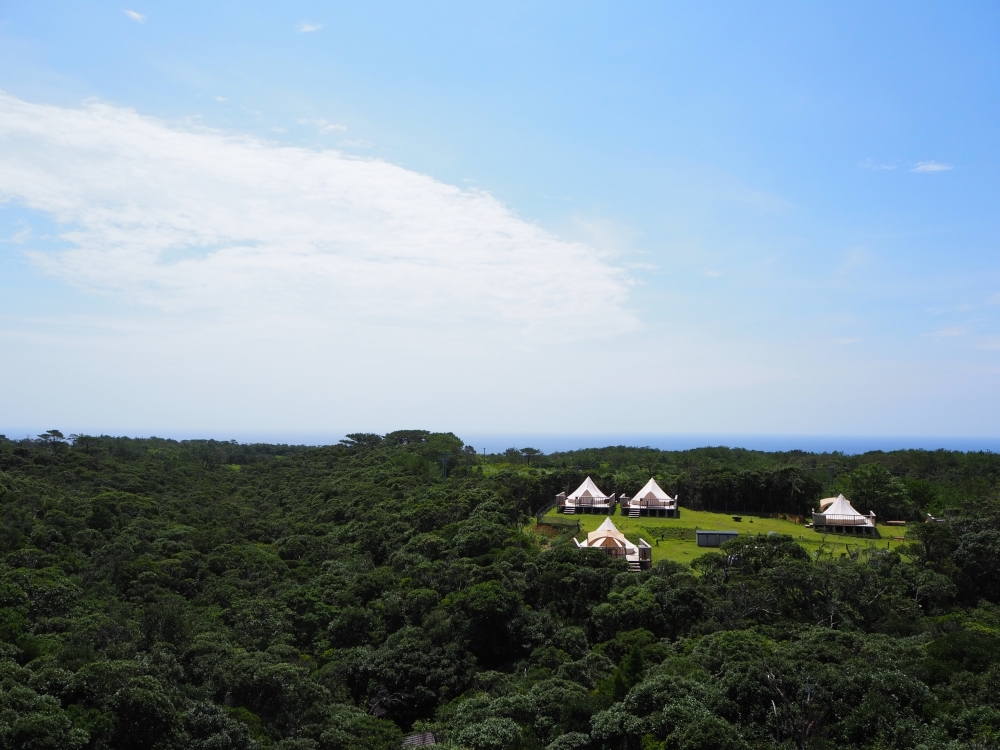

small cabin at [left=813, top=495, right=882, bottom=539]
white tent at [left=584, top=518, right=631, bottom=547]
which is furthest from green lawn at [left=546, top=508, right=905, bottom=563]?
white tent at [left=584, top=518, right=631, bottom=547]

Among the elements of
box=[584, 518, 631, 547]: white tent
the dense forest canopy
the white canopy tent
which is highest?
the white canopy tent

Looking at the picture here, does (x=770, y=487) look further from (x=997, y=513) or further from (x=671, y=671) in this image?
(x=671, y=671)

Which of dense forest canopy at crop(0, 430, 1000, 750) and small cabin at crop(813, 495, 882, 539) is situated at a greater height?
small cabin at crop(813, 495, 882, 539)

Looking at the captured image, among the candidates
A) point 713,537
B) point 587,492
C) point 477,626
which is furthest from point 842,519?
point 477,626

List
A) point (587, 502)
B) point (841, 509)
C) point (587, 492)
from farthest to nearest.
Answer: point (587, 492), point (587, 502), point (841, 509)

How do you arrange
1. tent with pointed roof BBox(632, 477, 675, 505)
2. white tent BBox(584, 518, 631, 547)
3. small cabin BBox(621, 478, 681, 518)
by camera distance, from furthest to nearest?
tent with pointed roof BBox(632, 477, 675, 505)
small cabin BBox(621, 478, 681, 518)
white tent BBox(584, 518, 631, 547)

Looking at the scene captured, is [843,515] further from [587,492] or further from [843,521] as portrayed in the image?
[587,492]

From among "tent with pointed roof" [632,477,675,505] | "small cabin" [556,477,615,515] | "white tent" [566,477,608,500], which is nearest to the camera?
"tent with pointed roof" [632,477,675,505]

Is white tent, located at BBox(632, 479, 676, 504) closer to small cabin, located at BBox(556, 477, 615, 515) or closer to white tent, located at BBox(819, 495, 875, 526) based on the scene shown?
small cabin, located at BBox(556, 477, 615, 515)
